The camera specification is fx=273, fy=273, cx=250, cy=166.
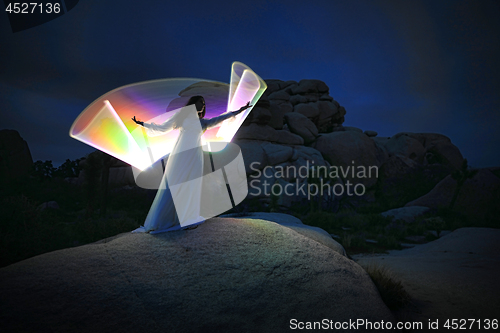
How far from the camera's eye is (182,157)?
5.26 meters

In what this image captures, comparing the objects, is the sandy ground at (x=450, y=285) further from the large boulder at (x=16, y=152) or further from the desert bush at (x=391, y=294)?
the large boulder at (x=16, y=152)

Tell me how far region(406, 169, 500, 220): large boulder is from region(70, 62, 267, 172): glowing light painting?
18.2 m

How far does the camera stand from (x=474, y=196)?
1875 centimetres

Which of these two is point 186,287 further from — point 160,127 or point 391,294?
point 391,294

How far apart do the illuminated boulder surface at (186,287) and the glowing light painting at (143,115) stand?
172 centimetres

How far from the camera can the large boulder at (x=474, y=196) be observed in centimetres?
1738

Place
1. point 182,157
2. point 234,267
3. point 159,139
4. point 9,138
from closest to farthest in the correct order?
1. point 234,267
2. point 182,157
3. point 159,139
4. point 9,138

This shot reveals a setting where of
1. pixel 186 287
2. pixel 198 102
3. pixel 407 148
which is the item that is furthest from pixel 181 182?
pixel 407 148

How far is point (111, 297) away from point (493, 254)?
1143cm

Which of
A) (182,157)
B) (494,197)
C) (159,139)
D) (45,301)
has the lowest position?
(494,197)

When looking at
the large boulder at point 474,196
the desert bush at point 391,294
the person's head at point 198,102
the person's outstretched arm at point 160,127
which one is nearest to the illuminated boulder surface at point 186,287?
the desert bush at point 391,294

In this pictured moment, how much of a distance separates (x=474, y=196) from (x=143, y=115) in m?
22.2

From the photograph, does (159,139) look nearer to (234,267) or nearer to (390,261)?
(234,267)

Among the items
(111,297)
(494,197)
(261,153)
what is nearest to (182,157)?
(111,297)
